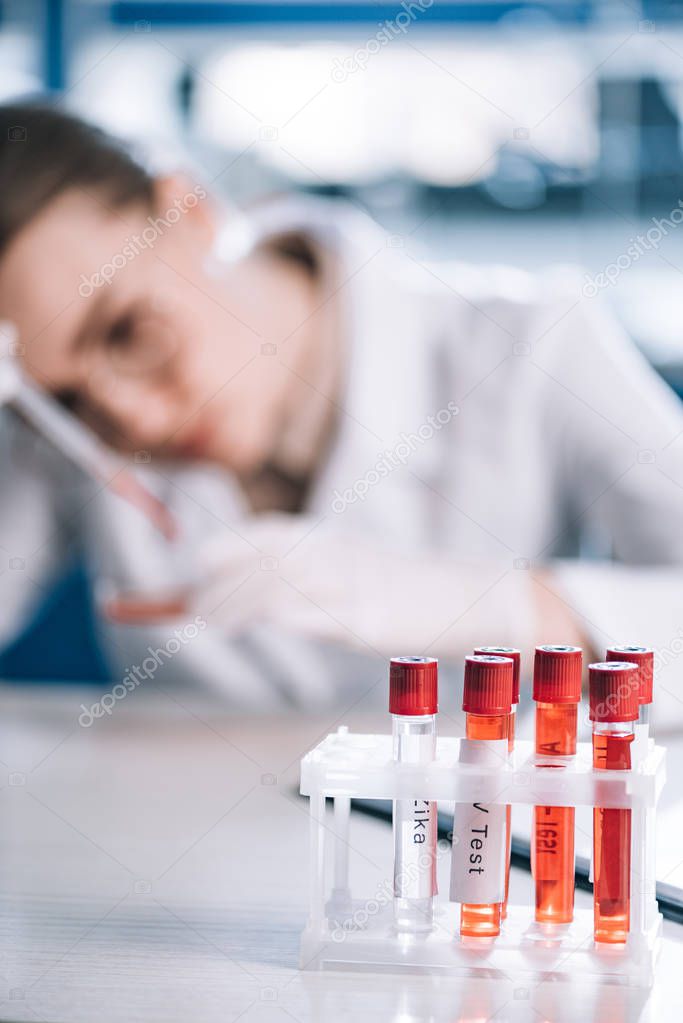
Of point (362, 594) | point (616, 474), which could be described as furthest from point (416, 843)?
point (616, 474)

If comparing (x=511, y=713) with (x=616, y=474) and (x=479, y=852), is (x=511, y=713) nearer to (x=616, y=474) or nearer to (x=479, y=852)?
(x=479, y=852)

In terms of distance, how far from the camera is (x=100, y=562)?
1.86 meters

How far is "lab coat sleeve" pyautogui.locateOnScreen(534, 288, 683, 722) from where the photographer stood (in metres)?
1.46

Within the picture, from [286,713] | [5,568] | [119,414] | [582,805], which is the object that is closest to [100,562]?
[5,568]

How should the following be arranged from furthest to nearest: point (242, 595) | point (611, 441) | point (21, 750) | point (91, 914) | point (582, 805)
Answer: point (611, 441)
point (242, 595)
point (21, 750)
point (91, 914)
point (582, 805)

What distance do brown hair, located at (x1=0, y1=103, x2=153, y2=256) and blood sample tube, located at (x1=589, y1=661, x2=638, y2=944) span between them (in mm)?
1208

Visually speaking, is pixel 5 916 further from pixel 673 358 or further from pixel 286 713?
pixel 673 358

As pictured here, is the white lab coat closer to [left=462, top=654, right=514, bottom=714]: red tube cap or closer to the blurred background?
the blurred background

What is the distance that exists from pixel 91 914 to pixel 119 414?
1.09m

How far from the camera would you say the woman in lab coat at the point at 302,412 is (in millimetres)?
1621

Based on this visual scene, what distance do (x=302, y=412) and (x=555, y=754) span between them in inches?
46.6

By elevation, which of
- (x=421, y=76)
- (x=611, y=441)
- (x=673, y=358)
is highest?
(x=421, y=76)

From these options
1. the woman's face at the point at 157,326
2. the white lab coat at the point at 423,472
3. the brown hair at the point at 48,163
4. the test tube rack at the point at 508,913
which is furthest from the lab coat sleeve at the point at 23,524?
the test tube rack at the point at 508,913

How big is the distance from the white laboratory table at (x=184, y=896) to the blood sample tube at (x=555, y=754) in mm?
51
